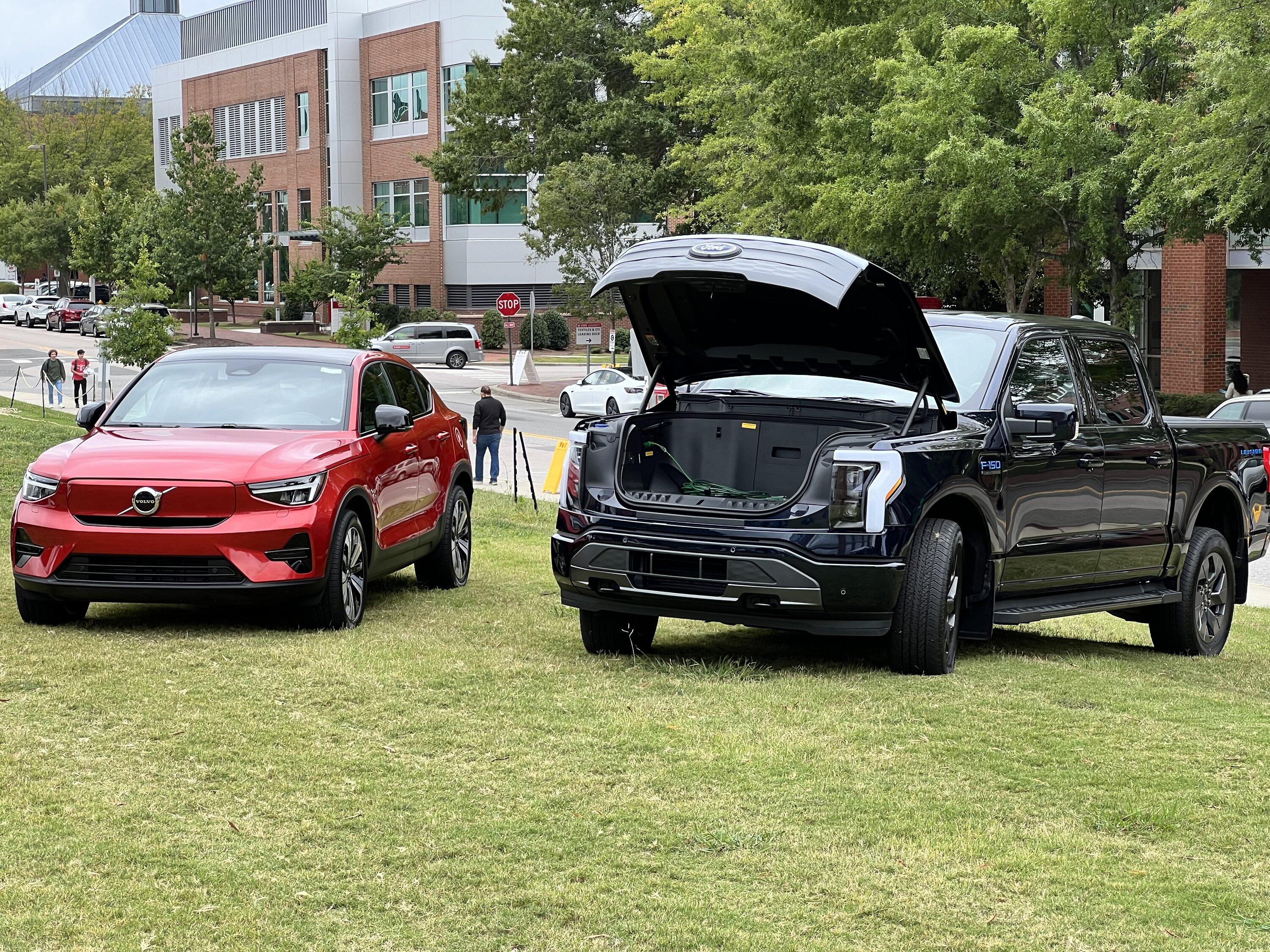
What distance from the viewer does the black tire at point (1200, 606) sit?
9578 millimetres

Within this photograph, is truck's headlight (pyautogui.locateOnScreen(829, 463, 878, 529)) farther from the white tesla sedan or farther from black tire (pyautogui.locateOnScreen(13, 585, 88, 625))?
the white tesla sedan

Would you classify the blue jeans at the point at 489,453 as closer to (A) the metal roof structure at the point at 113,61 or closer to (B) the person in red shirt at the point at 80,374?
(B) the person in red shirt at the point at 80,374

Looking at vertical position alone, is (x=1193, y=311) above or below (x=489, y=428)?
above

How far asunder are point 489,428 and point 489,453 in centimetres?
147

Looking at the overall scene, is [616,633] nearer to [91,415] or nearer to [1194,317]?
[91,415]

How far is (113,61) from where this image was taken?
160875 mm

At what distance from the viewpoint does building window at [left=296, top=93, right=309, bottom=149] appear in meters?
79.9

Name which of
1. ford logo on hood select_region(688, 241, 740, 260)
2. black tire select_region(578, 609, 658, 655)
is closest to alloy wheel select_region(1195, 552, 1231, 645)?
black tire select_region(578, 609, 658, 655)

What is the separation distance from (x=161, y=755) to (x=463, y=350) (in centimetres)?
5512

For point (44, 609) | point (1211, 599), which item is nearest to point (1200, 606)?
point (1211, 599)

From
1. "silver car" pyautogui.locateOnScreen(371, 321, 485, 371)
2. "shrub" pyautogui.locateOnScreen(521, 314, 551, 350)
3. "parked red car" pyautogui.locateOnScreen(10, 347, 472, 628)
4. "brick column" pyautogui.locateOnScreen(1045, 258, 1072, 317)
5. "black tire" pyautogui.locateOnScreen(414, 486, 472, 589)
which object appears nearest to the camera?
"parked red car" pyautogui.locateOnScreen(10, 347, 472, 628)

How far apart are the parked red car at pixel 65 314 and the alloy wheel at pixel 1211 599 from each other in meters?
72.7

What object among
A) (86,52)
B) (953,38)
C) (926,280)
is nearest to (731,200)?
(926,280)

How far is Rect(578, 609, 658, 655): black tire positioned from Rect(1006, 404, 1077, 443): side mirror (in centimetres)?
206
